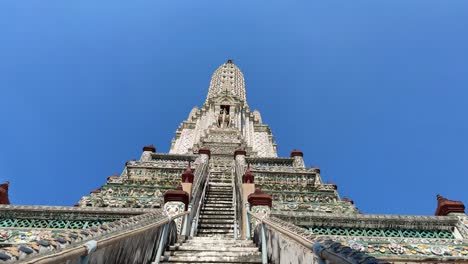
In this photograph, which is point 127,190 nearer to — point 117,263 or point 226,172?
point 226,172

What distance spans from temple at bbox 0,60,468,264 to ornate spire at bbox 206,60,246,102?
22.4 meters

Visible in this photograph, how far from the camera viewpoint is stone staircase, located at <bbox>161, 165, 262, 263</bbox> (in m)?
4.83

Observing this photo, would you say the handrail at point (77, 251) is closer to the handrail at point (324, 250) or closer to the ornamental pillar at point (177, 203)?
the handrail at point (324, 250)

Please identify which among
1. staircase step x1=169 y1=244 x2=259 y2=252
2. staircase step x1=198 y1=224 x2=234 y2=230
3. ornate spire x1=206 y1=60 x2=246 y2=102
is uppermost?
ornate spire x1=206 y1=60 x2=246 y2=102

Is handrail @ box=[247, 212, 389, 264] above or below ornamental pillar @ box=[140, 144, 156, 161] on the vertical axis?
below

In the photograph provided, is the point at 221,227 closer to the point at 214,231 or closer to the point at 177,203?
the point at 214,231

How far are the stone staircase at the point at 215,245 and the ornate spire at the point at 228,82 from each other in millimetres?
26215

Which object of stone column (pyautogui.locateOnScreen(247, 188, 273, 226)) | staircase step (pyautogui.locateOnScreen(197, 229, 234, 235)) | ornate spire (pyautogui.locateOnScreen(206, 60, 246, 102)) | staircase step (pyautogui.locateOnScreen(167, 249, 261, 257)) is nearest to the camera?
staircase step (pyautogui.locateOnScreen(167, 249, 261, 257))

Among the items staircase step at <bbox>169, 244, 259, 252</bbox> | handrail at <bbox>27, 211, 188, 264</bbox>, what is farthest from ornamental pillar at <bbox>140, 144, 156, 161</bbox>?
handrail at <bbox>27, 211, 188, 264</bbox>

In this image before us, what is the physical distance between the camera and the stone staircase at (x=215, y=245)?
15.9ft

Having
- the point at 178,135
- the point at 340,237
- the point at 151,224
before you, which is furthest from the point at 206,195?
the point at 178,135

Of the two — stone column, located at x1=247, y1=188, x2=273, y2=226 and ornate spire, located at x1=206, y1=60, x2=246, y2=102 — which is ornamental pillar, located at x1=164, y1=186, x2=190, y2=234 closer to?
stone column, located at x1=247, y1=188, x2=273, y2=226

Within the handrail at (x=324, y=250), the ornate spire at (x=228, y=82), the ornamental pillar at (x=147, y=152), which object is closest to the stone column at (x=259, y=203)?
the handrail at (x=324, y=250)

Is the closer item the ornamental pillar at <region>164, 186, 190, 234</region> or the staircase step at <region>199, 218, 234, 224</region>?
the ornamental pillar at <region>164, 186, 190, 234</region>
